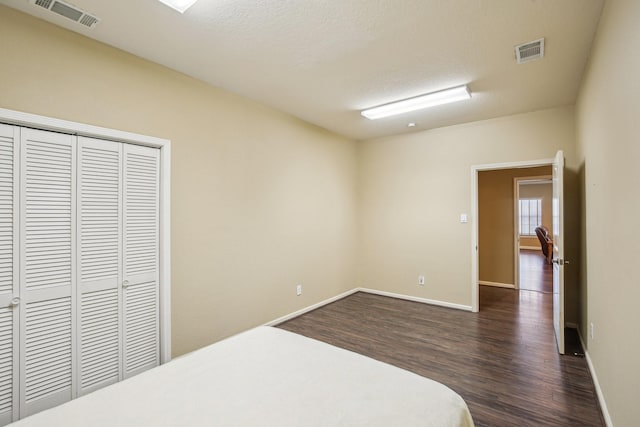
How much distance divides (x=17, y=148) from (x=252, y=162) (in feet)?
6.26

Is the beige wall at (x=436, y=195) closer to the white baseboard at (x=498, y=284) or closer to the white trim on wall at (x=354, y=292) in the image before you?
the white trim on wall at (x=354, y=292)

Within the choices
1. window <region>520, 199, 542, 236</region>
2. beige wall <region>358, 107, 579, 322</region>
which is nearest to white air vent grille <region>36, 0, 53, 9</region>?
beige wall <region>358, 107, 579, 322</region>

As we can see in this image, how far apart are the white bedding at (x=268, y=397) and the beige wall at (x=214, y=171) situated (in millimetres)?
1415

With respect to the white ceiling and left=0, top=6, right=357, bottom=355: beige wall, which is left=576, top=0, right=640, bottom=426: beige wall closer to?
the white ceiling

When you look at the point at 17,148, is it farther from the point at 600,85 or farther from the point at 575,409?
the point at 575,409

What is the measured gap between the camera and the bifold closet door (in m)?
1.82

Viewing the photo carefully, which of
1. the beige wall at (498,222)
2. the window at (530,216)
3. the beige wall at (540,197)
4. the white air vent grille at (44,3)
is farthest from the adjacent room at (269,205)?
the window at (530,216)

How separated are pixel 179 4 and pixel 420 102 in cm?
251

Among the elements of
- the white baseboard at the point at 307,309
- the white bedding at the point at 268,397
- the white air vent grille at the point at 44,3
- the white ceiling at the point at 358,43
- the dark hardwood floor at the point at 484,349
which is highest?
the white ceiling at the point at 358,43

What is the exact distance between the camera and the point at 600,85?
208 centimetres

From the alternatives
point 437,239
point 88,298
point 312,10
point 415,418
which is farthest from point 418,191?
point 88,298

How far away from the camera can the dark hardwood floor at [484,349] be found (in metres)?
2.10

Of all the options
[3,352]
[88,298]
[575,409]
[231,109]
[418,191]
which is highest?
[231,109]

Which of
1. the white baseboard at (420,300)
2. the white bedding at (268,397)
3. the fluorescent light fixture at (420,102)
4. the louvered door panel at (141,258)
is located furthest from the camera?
the white baseboard at (420,300)
